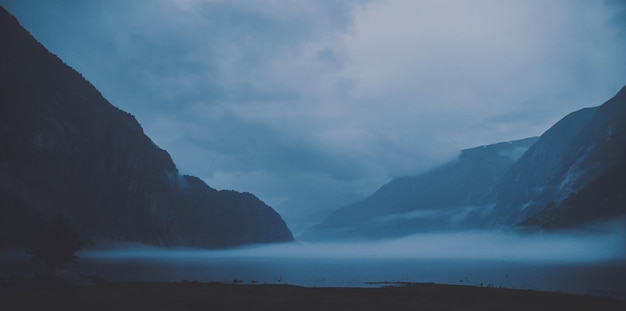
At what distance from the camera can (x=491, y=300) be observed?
72.8 metres

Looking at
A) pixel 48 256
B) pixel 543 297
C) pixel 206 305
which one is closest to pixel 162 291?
pixel 206 305

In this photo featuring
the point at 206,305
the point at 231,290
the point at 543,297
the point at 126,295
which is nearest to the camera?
the point at 206,305

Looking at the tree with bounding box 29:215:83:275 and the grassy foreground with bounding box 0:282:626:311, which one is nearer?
the grassy foreground with bounding box 0:282:626:311

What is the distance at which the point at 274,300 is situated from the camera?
2746 inches

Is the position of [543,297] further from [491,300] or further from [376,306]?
[376,306]

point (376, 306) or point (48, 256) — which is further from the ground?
point (48, 256)

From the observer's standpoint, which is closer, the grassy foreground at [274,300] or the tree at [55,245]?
the grassy foreground at [274,300]

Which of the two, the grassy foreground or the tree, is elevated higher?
the tree

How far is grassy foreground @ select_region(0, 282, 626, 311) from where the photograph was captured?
6081cm

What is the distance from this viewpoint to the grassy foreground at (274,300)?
60812 millimetres

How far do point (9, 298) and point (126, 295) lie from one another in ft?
52.4

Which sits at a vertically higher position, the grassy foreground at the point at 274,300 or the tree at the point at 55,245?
the tree at the point at 55,245

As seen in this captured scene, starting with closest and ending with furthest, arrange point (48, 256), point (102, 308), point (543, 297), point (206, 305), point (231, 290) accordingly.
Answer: point (102, 308) < point (206, 305) < point (543, 297) < point (231, 290) < point (48, 256)

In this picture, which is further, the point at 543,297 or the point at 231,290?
the point at 231,290
